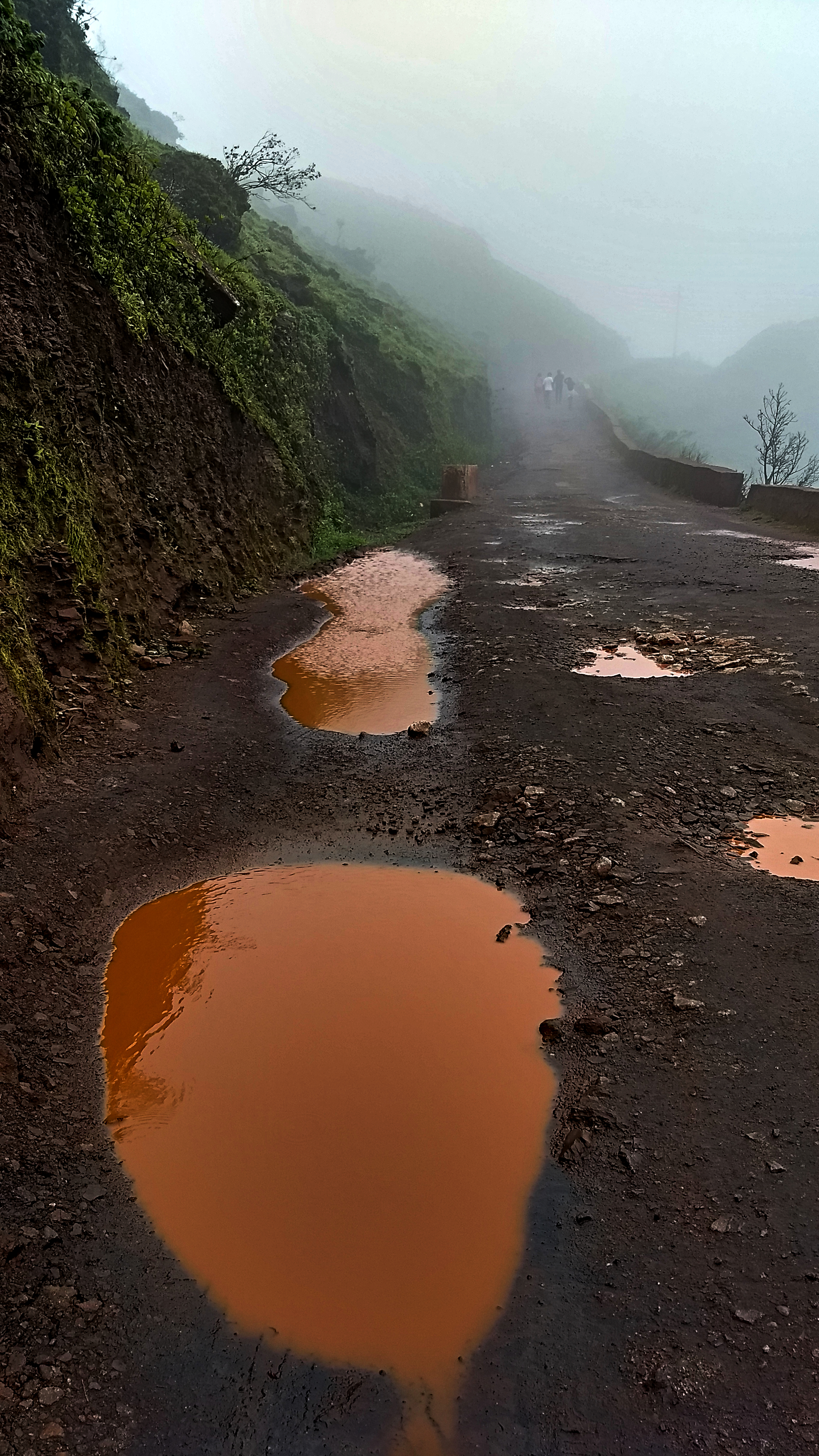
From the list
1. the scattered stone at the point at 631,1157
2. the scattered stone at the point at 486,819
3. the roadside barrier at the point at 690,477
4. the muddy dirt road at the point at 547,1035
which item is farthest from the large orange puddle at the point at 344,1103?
the roadside barrier at the point at 690,477

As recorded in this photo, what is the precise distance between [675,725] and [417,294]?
7545 centimetres

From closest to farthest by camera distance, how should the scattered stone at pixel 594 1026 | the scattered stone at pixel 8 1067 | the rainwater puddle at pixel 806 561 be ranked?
the scattered stone at pixel 8 1067
the scattered stone at pixel 594 1026
the rainwater puddle at pixel 806 561

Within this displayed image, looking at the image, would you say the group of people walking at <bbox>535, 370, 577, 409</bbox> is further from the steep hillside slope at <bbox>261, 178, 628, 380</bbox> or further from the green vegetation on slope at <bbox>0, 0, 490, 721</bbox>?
the green vegetation on slope at <bbox>0, 0, 490, 721</bbox>

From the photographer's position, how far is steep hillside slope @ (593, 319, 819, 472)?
71.0m

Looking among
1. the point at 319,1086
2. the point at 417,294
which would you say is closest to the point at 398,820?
the point at 319,1086

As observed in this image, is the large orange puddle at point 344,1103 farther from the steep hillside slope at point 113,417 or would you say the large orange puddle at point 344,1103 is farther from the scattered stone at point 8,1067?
the steep hillside slope at point 113,417

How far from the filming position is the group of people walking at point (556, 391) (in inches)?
1865

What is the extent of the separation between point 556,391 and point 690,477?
99.1 feet

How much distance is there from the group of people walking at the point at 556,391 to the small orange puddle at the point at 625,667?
4247cm

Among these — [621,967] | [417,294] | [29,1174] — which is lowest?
[29,1174]

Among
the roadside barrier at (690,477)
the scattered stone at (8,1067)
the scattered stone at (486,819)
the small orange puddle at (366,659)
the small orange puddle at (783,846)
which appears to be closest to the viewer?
the scattered stone at (8,1067)

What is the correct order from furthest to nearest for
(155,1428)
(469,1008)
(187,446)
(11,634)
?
(187,446) < (11,634) < (469,1008) < (155,1428)

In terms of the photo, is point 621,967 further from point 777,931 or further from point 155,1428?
point 155,1428

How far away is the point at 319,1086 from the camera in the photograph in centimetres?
345
